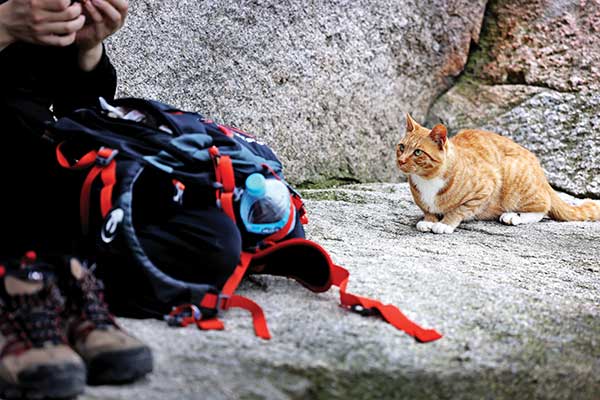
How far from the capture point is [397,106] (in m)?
3.94

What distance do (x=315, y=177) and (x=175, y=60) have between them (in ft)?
3.11

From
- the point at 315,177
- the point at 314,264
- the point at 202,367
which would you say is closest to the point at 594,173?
the point at 315,177

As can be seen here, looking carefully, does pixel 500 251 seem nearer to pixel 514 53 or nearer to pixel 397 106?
pixel 397 106

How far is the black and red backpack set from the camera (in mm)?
1534

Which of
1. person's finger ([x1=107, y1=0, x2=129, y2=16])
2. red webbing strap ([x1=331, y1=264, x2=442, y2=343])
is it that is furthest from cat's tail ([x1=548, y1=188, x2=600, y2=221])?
person's finger ([x1=107, y1=0, x2=129, y2=16])

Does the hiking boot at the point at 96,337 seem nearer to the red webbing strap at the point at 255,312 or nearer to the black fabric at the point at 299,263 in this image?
the red webbing strap at the point at 255,312

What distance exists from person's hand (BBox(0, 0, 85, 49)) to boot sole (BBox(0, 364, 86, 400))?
2.95 feet

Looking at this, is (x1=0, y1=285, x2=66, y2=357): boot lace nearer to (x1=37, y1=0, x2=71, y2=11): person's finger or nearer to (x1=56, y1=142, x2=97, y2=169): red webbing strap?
(x1=56, y1=142, x2=97, y2=169): red webbing strap

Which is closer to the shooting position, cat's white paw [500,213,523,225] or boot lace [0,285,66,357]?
boot lace [0,285,66,357]

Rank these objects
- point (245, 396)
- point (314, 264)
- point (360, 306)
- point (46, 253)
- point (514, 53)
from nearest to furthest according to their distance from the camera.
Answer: point (245, 396) → point (46, 253) → point (360, 306) → point (314, 264) → point (514, 53)

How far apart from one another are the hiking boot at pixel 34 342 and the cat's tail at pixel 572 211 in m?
2.62

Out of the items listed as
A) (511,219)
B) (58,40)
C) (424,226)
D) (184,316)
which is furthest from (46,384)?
(511,219)

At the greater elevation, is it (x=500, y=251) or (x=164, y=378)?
(x=164, y=378)

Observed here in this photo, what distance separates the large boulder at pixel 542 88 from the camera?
12.8ft
